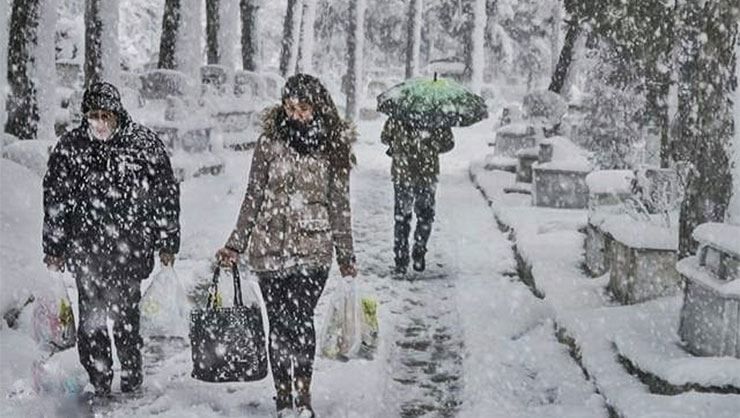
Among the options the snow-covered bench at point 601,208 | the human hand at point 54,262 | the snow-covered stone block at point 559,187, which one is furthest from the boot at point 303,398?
the snow-covered stone block at point 559,187

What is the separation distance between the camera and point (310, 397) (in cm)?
564

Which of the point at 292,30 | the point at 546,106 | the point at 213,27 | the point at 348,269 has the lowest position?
the point at 348,269

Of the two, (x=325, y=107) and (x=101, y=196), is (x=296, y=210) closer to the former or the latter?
(x=325, y=107)

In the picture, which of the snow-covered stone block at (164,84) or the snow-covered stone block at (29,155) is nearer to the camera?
the snow-covered stone block at (29,155)

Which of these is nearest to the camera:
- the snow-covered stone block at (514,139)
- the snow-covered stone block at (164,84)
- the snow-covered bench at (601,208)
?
the snow-covered bench at (601,208)

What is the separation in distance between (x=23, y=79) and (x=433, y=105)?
22.4 feet

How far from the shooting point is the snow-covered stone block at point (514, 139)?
19.7m

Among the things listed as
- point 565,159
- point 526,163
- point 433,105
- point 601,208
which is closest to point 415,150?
point 433,105

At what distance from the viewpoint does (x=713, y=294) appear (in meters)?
5.79

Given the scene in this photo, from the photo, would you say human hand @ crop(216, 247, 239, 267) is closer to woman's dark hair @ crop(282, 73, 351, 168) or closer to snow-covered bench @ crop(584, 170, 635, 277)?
woman's dark hair @ crop(282, 73, 351, 168)

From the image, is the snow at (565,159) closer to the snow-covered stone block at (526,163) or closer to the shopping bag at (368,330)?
the snow-covered stone block at (526,163)

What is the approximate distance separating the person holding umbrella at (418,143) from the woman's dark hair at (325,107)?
4128mm

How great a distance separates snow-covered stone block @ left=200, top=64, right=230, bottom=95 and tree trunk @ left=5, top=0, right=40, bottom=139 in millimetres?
8287

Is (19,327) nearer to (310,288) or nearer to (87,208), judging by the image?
(87,208)
